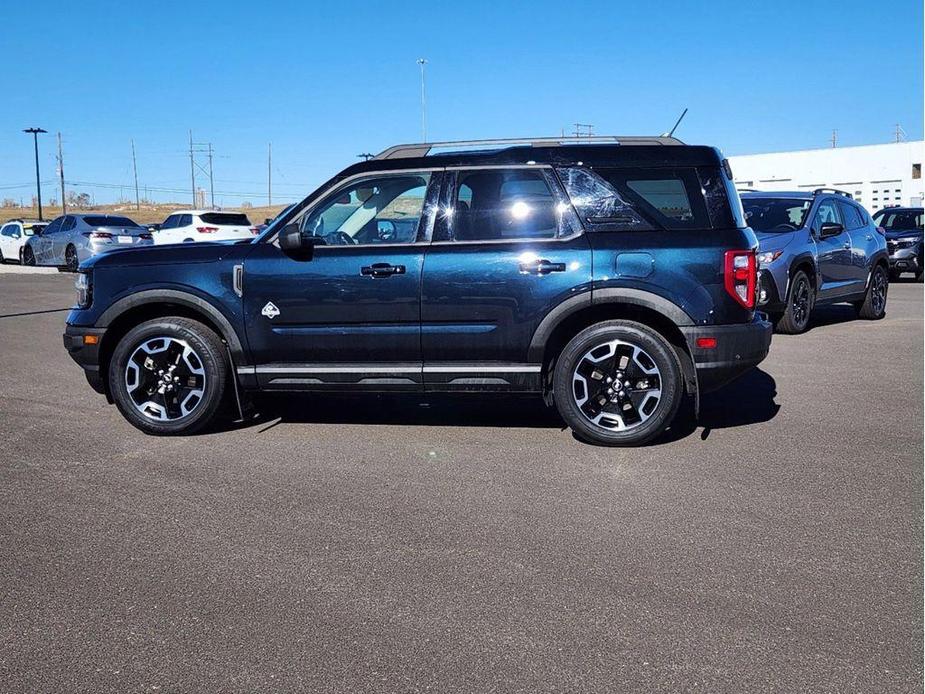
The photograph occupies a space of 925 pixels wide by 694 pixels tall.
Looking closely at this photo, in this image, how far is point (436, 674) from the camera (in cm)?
305

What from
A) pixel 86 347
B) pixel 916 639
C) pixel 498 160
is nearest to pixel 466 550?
pixel 916 639

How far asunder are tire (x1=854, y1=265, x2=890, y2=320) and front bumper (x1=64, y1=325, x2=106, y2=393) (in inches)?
415

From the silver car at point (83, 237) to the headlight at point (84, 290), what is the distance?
1785 cm

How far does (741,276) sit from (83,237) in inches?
860

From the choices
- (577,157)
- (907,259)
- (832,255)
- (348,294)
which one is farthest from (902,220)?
(348,294)

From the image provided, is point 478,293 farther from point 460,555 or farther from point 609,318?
point 460,555

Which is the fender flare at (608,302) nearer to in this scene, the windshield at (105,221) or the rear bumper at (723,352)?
the rear bumper at (723,352)

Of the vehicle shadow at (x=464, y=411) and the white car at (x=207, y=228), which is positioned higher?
the white car at (x=207, y=228)

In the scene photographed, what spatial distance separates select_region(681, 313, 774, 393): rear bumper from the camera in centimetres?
594

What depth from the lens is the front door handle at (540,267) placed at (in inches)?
236

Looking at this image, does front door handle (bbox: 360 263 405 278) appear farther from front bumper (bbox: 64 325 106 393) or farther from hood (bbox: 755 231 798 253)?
hood (bbox: 755 231 798 253)

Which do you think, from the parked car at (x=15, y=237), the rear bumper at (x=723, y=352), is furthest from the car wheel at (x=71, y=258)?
the rear bumper at (x=723, y=352)

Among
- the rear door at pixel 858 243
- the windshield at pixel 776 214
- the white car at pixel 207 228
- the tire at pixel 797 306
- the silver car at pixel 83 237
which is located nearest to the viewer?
the tire at pixel 797 306

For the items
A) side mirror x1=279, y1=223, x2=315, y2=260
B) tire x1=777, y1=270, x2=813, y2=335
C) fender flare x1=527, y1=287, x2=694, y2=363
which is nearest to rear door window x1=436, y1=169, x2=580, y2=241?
fender flare x1=527, y1=287, x2=694, y2=363
